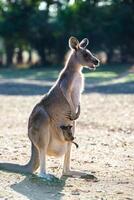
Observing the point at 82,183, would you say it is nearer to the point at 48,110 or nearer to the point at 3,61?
the point at 48,110

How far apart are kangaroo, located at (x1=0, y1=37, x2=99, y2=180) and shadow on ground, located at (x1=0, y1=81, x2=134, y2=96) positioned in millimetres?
15526

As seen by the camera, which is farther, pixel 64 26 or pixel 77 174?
pixel 64 26

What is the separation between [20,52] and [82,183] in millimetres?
46160

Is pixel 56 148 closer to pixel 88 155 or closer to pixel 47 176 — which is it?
pixel 47 176

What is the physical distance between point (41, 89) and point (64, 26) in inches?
770

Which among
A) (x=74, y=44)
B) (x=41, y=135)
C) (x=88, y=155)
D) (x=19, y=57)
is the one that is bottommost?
(x=19, y=57)

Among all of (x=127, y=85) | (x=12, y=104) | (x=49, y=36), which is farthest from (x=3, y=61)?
(x=12, y=104)

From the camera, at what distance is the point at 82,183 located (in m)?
7.66

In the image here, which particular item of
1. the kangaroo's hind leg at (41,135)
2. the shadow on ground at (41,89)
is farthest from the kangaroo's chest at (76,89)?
the shadow on ground at (41,89)

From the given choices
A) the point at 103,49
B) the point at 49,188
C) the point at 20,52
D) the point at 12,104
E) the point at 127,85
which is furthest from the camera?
the point at 20,52

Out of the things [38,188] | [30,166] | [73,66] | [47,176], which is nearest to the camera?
[38,188]

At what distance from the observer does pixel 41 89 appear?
26000 millimetres

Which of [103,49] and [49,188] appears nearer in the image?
[49,188]

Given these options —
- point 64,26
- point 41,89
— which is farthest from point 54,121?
point 64,26
